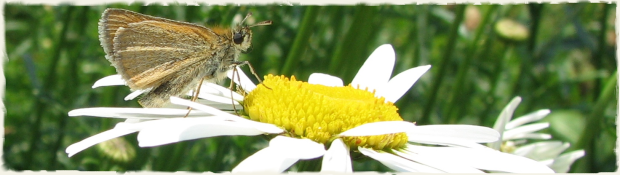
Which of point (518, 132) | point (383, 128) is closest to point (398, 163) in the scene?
point (383, 128)

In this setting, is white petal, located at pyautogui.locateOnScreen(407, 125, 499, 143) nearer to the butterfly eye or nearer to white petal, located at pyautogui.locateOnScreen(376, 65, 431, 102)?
white petal, located at pyautogui.locateOnScreen(376, 65, 431, 102)

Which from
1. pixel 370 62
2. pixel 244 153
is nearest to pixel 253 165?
pixel 370 62

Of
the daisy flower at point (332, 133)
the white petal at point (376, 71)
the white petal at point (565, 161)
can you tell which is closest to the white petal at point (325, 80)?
the white petal at point (376, 71)

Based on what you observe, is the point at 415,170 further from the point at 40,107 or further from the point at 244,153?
the point at 40,107

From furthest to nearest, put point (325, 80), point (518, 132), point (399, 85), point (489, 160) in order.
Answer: point (518, 132)
point (325, 80)
point (399, 85)
point (489, 160)

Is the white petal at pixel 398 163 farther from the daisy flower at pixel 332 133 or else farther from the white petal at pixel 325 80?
the white petal at pixel 325 80

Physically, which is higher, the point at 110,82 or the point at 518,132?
the point at 518,132

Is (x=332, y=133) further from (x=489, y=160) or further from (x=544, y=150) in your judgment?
(x=544, y=150)
